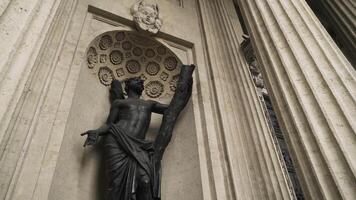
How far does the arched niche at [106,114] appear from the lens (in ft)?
9.70

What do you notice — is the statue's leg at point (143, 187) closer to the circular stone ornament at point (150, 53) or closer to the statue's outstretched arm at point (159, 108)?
the statue's outstretched arm at point (159, 108)

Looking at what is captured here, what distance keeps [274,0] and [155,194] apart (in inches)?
84.0

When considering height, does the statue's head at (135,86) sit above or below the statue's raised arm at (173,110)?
above

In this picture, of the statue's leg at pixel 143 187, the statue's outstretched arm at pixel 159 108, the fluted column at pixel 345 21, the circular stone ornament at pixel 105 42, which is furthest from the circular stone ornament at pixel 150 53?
the fluted column at pixel 345 21

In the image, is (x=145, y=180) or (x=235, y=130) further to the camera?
(x=235, y=130)

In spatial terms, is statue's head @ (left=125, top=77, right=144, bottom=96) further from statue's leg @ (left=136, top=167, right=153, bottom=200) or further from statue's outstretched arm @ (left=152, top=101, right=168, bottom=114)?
statue's leg @ (left=136, top=167, right=153, bottom=200)

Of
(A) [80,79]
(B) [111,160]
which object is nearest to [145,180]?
(B) [111,160]

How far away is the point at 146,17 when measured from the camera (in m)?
4.23

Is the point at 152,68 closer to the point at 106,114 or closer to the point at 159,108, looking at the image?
the point at 159,108

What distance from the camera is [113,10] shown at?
4086 mm

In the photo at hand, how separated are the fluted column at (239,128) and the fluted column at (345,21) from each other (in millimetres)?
1361

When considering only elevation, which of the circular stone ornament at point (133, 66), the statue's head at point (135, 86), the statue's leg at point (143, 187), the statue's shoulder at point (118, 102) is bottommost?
the statue's leg at point (143, 187)

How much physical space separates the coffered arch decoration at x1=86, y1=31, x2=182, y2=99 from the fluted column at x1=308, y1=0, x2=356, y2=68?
224 centimetres

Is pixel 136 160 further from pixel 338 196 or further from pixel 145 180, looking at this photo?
pixel 338 196
